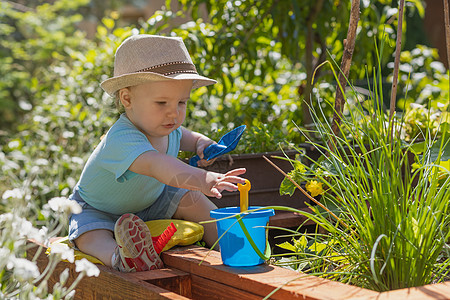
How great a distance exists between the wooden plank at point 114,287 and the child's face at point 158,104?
518mm

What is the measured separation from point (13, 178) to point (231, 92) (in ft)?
5.06

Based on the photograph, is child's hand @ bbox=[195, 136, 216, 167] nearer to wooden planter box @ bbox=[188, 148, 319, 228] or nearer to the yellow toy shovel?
wooden planter box @ bbox=[188, 148, 319, 228]

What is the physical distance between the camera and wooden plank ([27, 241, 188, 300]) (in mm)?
1614

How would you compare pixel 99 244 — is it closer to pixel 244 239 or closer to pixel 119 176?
pixel 119 176

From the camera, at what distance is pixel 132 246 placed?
184 centimetres

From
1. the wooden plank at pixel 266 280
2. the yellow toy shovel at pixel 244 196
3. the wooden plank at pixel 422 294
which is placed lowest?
the wooden plank at pixel 266 280

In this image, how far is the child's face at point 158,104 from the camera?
205 cm

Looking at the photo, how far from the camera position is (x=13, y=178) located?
386 centimetres

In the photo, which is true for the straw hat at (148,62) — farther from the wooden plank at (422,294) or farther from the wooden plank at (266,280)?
the wooden plank at (422,294)

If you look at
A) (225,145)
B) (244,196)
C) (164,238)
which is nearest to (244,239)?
(244,196)

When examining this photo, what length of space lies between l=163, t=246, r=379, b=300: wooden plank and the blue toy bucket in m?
0.03

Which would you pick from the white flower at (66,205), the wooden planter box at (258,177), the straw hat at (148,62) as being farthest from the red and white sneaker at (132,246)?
the wooden planter box at (258,177)

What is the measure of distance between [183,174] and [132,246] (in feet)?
0.94

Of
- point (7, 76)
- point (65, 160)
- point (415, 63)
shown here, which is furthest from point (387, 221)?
point (7, 76)
